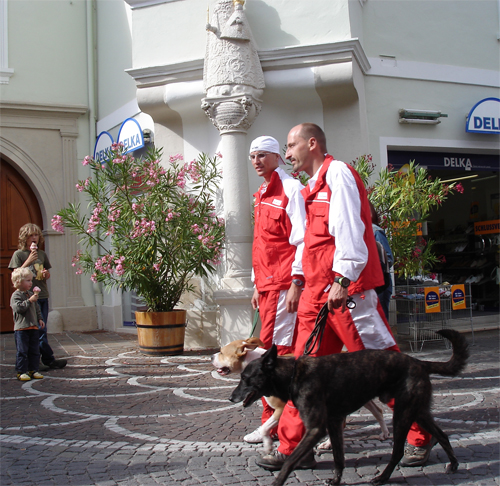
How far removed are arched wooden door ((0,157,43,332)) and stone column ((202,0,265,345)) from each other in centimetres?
596

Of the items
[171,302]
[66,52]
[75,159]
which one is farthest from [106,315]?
[66,52]

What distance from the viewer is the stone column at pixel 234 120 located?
318 inches

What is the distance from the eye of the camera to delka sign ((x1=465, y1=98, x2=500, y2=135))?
9758 millimetres

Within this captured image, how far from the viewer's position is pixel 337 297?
3125 mm

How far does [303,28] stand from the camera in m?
8.47

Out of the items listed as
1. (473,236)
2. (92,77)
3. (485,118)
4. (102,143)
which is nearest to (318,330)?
(485,118)

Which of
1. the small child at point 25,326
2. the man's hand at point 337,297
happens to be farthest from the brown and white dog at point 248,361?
the small child at point 25,326

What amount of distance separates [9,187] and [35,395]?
7.61m

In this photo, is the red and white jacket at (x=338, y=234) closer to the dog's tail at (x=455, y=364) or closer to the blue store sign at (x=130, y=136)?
the dog's tail at (x=455, y=364)

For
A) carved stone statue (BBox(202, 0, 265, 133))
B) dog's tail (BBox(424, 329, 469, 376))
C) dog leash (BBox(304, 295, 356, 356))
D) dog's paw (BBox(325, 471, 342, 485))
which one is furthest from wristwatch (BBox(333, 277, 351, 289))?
carved stone statue (BBox(202, 0, 265, 133))

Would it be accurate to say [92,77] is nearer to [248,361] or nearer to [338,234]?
[248,361]

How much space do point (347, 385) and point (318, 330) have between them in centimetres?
41

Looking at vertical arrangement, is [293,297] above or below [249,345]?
above

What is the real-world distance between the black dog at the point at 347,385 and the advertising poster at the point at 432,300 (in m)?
4.96
